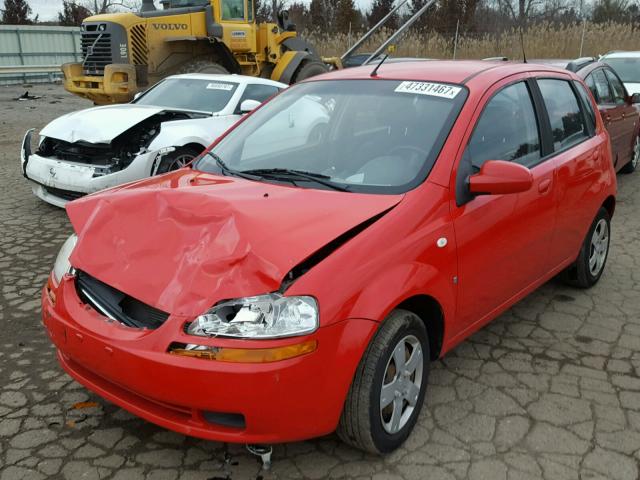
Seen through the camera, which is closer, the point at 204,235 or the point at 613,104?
the point at 204,235

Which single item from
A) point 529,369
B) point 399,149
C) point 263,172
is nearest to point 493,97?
point 399,149

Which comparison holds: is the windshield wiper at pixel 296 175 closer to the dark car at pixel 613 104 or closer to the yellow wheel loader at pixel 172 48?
the dark car at pixel 613 104

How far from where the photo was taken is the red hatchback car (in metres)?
2.30

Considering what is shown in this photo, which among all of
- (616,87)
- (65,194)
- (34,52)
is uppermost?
(34,52)

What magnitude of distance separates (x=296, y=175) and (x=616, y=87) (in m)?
6.24

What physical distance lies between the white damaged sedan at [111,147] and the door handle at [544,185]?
162 inches

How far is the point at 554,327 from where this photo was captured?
405cm

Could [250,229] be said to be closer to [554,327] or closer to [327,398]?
[327,398]

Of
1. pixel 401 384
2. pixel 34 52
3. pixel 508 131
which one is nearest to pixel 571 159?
pixel 508 131

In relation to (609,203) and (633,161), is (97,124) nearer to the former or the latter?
(609,203)

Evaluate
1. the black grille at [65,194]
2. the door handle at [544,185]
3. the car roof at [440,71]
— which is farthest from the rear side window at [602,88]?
the black grille at [65,194]

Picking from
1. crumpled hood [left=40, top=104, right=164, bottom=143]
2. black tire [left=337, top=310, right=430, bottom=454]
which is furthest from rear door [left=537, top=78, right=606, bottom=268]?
crumpled hood [left=40, top=104, right=164, bottom=143]

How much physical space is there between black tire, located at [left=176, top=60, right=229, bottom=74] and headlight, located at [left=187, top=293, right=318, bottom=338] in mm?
10263

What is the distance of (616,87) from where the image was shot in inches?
305
